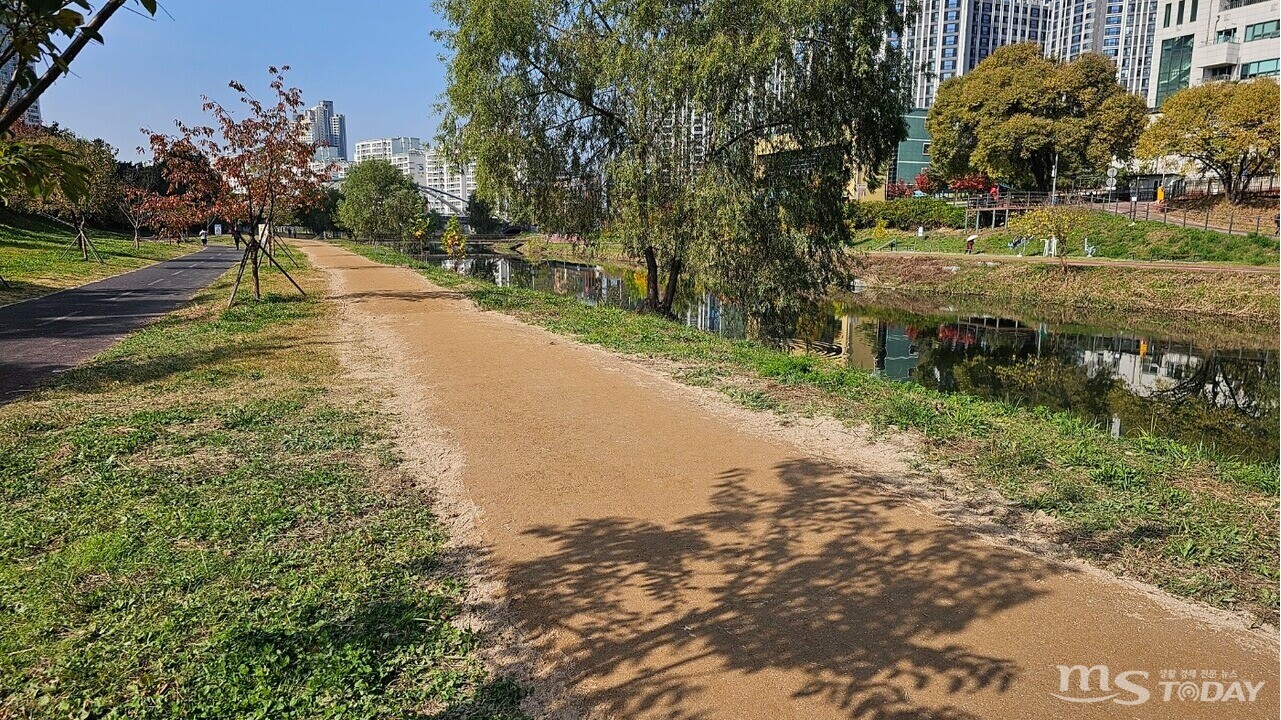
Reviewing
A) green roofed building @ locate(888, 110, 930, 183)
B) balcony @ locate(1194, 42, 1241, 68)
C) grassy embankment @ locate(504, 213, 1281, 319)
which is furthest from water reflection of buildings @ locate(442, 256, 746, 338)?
balcony @ locate(1194, 42, 1241, 68)

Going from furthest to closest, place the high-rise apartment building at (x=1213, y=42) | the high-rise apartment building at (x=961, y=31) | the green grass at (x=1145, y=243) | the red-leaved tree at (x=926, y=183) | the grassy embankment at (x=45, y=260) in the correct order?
the high-rise apartment building at (x=961, y=31), the red-leaved tree at (x=926, y=183), the high-rise apartment building at (x=1213, y=42), the green grass at (x=1145, y=243), the grassy embankment at (x=45, y=260)

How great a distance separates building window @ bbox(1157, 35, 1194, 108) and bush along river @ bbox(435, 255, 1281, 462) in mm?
35387

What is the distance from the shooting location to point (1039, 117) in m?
42.0

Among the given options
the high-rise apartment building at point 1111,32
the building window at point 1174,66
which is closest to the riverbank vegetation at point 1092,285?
the building window at point 1174,66

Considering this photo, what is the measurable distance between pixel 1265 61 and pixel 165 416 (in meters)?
59.6

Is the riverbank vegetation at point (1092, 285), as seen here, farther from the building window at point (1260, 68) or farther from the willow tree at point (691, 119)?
the building window at point (1260, 68)

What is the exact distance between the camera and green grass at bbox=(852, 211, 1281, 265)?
29203 mm

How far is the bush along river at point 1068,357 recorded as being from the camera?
12688 mm

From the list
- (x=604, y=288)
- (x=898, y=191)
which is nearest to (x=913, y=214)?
(x=898, y=191)

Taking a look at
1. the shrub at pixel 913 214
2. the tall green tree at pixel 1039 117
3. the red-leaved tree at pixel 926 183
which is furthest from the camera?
the red-leaved tree at pixel 926 183

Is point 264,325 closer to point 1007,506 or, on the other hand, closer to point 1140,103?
point 1007,506

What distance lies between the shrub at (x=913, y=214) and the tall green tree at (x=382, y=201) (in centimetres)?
2991

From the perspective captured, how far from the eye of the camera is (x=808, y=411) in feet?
26.3

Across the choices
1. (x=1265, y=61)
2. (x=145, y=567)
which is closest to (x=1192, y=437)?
(x=145, y=567)
